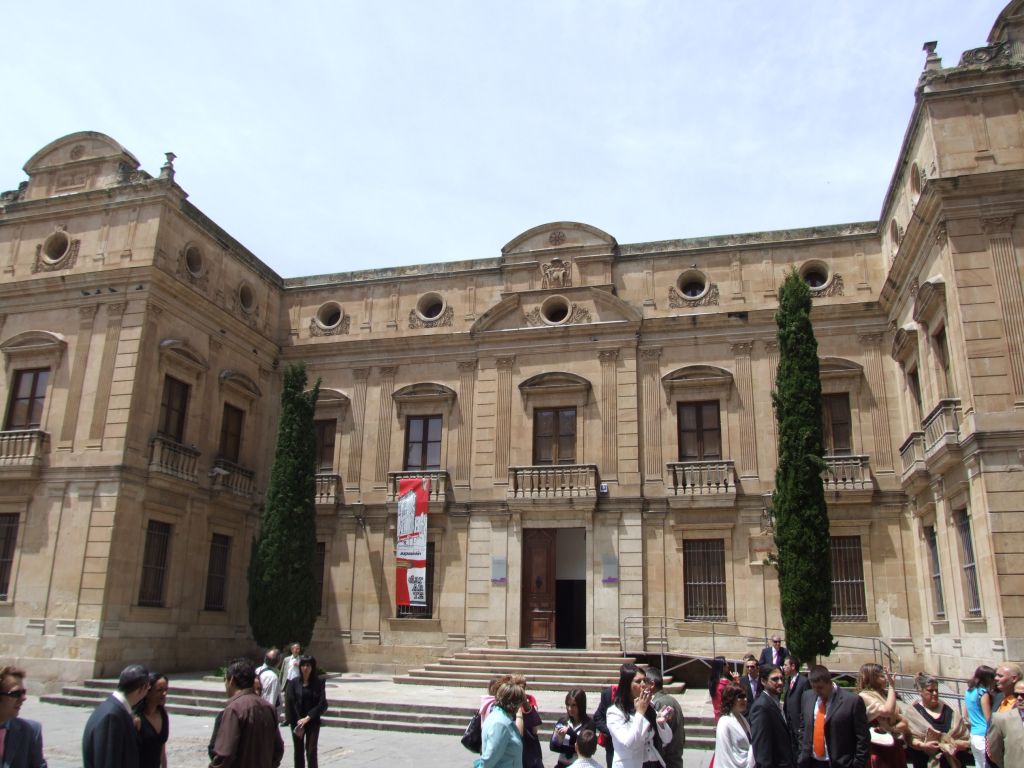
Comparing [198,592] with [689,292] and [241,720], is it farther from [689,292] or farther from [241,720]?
[241,720]

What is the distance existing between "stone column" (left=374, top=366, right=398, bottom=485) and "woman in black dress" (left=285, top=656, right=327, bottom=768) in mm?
14104

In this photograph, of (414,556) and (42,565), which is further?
(414,556)

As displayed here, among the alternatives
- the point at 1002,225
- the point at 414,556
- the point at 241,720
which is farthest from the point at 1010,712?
the point at 414,556

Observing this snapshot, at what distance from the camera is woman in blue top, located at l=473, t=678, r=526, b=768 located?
625cm

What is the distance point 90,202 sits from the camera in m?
21.9

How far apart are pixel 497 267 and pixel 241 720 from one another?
19.7 metres

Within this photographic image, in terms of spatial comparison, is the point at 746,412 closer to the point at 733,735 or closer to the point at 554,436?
the point at 554,436

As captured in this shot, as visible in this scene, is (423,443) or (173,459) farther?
(423,443)

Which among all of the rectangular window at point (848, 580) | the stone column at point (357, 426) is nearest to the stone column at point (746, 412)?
the rectangular window at point (848, 580)

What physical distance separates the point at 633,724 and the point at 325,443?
19.8 metres

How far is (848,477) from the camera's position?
809 inches

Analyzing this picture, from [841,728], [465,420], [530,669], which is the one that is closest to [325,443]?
[465,420]

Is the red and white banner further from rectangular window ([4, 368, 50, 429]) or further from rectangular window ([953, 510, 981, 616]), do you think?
rectangular window ([953, 510, 981, 616])

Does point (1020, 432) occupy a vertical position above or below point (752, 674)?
above
